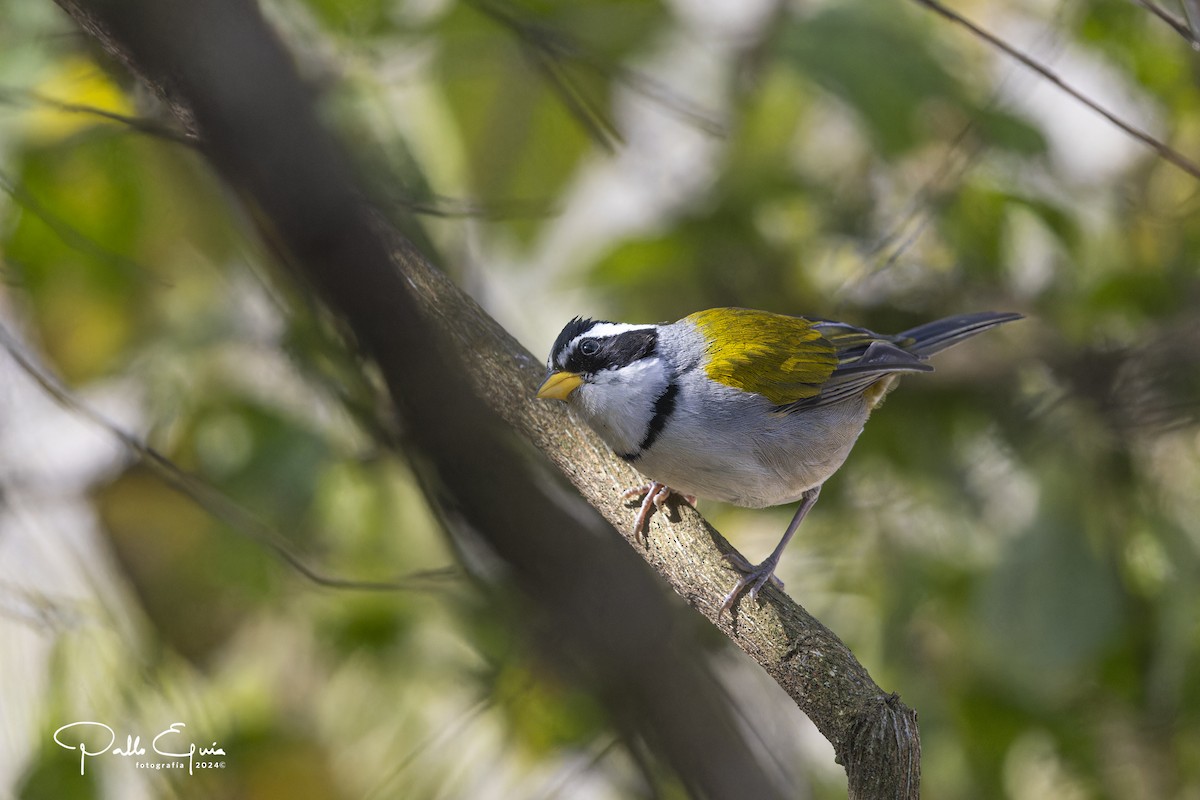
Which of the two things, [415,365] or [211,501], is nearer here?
[415,365]

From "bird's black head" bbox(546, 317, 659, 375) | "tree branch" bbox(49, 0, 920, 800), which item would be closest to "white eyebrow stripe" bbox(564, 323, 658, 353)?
"bird's black head" bbox(546, 317, 659, 375)

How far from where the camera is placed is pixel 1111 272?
3.93m

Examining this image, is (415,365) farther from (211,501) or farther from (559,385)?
(211,501)

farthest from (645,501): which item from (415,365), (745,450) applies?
(415,365)

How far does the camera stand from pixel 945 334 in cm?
329

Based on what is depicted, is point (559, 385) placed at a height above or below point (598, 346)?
below

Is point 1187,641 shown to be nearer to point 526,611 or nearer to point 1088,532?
point 1088,532

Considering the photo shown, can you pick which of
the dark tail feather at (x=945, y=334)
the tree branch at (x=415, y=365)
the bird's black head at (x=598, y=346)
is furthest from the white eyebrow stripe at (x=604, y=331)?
the tree branch at (x=415, y=365)

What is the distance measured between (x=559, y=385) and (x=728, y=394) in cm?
60

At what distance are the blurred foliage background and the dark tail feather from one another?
1.29ft

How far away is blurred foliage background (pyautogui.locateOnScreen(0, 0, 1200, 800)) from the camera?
311 cm

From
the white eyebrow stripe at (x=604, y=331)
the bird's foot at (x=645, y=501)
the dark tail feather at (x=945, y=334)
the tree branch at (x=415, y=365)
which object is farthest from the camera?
the dark tail feather at (x=945, y=334)

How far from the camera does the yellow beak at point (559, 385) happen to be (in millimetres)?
2383

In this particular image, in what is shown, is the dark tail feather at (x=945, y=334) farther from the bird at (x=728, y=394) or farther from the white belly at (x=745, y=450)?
the white belly at (x=745, y=450)
